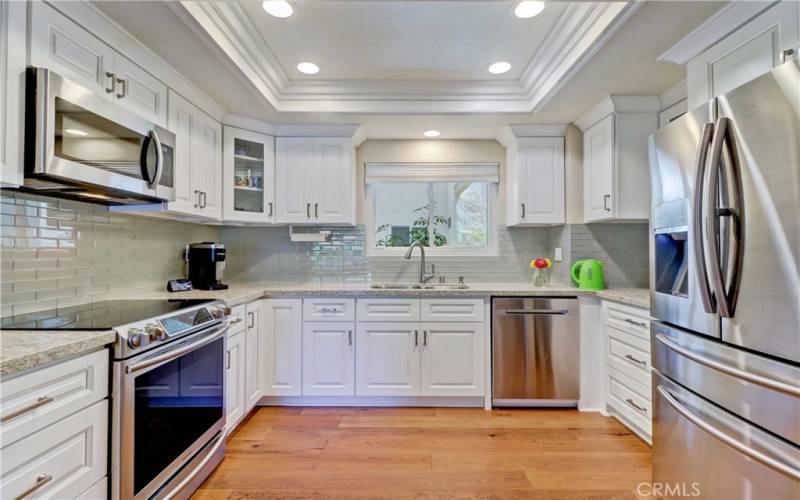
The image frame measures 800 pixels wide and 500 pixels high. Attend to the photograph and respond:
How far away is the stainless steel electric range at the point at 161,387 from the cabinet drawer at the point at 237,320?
21 cm

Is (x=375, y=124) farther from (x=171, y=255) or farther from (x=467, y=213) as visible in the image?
(x=171, y=255)

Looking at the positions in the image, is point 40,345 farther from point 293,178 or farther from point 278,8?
point 293,178

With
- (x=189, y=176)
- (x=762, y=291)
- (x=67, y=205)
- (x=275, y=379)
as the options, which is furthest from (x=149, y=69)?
(x=762, y=291)

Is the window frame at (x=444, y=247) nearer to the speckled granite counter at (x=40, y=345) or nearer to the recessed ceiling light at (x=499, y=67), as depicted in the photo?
the recessed ceiling light at (x=499, y=67)

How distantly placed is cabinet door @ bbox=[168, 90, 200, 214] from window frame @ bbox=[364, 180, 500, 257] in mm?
1498

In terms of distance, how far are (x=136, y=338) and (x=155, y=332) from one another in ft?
0.33

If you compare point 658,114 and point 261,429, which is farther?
point 658,114

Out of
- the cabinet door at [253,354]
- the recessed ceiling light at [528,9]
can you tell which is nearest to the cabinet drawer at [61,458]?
the cabinet door at [253,354]

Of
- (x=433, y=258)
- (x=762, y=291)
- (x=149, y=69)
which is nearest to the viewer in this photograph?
(x=762, y=291)

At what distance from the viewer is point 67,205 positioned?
1863mm

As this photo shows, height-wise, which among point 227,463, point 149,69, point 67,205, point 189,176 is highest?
point 149,69

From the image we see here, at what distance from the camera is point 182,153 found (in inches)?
90.8

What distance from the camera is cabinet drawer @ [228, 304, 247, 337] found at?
2.28 metres

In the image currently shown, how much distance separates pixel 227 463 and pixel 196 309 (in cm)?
96
